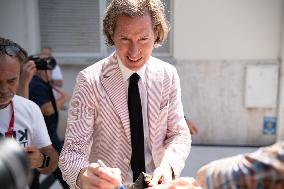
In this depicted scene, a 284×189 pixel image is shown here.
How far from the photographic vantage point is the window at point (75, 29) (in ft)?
18.4

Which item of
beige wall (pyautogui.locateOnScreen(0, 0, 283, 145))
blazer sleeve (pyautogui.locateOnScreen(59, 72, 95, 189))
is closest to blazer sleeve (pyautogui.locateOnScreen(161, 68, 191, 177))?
blazer sleeve (pyautogui.locateOnScreen(59, 72, 95, 189))

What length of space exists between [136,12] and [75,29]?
167 inches

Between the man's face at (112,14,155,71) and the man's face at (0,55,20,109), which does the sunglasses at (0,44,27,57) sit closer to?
the man's face at (0,55,20,109)

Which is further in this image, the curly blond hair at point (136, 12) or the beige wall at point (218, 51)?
the beige wall at point (218, 51)

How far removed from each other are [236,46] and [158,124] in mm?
3874

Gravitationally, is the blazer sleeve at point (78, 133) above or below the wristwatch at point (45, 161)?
above

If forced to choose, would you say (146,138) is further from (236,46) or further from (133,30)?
(236,46)

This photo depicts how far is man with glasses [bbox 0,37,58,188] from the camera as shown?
179 centimetres

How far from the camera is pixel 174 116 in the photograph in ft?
5.80

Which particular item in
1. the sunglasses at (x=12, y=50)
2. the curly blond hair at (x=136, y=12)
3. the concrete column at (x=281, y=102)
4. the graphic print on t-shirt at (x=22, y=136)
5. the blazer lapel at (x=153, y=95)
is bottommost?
the concrete column at (x=281, y=102)

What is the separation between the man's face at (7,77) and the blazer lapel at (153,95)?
65cm

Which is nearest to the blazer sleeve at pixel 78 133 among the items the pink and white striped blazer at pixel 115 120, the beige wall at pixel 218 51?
the pink and white striped blazer at pixel 115 120

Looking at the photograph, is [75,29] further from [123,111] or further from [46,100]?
[123,111]

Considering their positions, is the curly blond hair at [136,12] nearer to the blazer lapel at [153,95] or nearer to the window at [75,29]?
the blazer lapel at [153,95]
